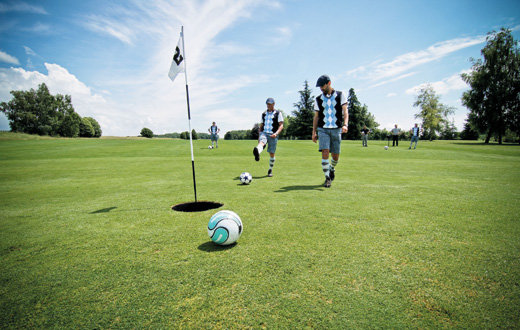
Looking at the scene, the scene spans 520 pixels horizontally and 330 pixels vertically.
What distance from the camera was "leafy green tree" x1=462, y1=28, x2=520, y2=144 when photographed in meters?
44.4

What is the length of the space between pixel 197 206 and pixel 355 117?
8941 centimetres

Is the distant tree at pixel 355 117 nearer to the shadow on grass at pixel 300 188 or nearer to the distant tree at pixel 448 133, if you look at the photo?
the distant tree at pixel 448 133

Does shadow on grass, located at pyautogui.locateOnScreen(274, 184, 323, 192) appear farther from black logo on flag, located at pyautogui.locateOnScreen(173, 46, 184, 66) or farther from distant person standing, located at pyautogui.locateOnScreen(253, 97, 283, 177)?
black logo on flag, located at pyautogui.locateOnScreen(173, 46, 184, 66)

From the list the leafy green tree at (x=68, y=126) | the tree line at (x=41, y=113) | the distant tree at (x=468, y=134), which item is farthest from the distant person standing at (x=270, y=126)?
the distant tree at (x=468, y=134)

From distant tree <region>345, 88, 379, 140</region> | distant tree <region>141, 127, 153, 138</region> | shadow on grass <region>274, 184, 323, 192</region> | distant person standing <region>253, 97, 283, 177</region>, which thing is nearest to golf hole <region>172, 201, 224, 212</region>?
shadow on grass <region>274, 184, 323, 192</region>

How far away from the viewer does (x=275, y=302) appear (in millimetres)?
2188

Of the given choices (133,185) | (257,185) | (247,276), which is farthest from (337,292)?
(133,185)

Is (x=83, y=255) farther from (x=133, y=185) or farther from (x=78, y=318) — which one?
(x=133, y=185)

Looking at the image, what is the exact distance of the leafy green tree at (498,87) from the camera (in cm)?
4444

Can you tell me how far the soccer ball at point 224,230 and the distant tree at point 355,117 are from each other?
289 ft

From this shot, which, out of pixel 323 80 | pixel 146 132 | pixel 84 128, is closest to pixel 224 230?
pixel 323 80

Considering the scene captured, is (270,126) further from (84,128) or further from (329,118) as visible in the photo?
(84,128)

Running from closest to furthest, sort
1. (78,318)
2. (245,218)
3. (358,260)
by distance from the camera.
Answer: (78,318) < (358,260) < (245,218)

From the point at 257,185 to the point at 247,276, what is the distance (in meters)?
4.96
